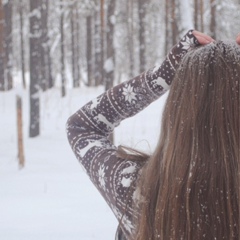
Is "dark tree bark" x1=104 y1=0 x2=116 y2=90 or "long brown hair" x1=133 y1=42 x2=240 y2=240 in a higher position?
"long brown hair" x1=133 y1=42 x2=240 y2=240

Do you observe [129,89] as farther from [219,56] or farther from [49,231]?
[49,231]

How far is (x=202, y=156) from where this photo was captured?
1.27 m

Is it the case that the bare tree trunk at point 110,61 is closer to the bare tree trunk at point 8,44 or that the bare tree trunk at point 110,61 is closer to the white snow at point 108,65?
the white snow at point 108,65

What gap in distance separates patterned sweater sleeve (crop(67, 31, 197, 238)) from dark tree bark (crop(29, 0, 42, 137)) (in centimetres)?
1025

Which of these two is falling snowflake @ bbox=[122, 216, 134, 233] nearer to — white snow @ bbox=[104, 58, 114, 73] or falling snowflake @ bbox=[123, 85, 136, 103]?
falling snowflake @ bbox=[123, 85, 136, 103]

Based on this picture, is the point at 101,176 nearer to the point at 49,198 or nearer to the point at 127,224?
the point at 127,224

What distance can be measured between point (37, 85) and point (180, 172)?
11088 millimetres

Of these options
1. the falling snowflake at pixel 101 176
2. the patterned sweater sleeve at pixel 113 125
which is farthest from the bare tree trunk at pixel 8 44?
the falling snowflake at pixel 101 176

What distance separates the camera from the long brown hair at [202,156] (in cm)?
125

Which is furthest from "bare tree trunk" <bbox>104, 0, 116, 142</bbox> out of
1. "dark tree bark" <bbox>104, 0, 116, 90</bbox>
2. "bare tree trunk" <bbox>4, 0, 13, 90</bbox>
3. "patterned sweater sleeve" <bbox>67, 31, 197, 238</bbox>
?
"bare tree trunk" <bbox>4, 0, 13, 90</bbox>

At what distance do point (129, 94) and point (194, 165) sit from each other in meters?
0.48

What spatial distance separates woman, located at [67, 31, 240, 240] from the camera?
125 cm

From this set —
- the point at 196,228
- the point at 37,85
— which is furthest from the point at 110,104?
the point at 37,85

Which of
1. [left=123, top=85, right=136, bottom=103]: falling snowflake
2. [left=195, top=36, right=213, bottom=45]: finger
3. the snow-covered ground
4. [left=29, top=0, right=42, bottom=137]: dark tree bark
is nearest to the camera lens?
[left=195, top=36, right=213, bottom=45]: finger
